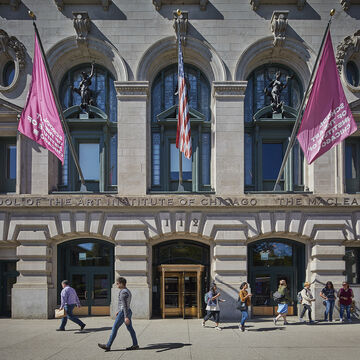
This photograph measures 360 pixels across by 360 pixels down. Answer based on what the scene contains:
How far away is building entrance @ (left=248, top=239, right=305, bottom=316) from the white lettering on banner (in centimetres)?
521

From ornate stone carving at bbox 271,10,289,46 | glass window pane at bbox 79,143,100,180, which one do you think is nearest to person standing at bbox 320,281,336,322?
ornate stone carving at bbox 271,10,289,46

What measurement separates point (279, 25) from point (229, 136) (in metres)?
5.28

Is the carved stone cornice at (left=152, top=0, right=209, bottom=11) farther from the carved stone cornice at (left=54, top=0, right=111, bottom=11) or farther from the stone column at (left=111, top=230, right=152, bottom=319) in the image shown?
the stone column at (left=111, top=230, right=152, bottom=319)

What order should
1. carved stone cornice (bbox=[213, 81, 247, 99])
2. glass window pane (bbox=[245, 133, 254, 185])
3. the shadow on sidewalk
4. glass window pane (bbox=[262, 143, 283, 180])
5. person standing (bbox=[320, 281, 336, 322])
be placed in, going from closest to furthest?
the shadow on sidewalk < person standing (bbox=[320, 281, 336, 322]) < carved stone cornice (bbox=[213, 81, 247, 99]) < glass window pane (bbox=[245, 133, 254, 185]) < glass window pane (bbox=[262, 143, 283, 180])

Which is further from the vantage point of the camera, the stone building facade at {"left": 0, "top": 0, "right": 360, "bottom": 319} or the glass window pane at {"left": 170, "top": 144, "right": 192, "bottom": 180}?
the glass window pane at {"left": 170, "top": 144, "right": 192, "bottom": 180}

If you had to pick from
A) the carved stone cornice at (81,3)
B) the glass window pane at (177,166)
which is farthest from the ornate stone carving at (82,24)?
the glass window pane at (177,166)

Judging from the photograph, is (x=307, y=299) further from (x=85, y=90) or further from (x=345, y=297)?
(x=85, y=90)

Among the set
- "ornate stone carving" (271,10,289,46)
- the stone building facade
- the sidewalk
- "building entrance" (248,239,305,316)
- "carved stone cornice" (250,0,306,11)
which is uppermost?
"carved stone cornice" (250,0,306,11)

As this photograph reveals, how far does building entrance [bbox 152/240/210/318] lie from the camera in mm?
19141

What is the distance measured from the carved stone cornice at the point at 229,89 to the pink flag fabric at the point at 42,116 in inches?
271

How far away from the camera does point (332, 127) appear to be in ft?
55.6

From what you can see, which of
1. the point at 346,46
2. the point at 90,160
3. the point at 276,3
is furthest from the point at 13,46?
the point at 346,46

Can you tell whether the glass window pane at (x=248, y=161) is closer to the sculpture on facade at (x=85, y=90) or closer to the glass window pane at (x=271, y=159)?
the glass window pane at (x=271, y=159)

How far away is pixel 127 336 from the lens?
47.5 feet
